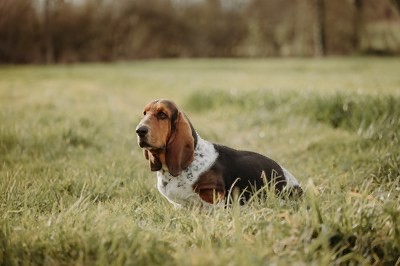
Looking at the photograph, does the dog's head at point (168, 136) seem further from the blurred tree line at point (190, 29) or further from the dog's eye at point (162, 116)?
the blurred tree line at point (190, 29)

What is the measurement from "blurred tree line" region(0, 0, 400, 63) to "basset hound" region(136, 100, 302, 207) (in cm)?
2828

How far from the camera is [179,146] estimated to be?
3.58 meters

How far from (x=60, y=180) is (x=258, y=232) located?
248 cm

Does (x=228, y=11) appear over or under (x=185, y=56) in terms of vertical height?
over

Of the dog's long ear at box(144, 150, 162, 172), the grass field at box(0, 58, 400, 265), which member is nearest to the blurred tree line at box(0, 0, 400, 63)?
the grass field at box(0, 58, 400, 265)

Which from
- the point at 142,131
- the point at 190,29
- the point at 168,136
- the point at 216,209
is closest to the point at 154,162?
the point at 168,136

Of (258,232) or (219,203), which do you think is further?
(219,203)

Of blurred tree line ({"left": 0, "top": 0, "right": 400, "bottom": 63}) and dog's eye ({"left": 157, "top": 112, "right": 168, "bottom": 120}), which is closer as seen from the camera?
dog's eye ({"left": 157, "top": 112, "right": 168, "bottom": 120})

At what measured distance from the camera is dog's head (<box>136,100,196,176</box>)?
11.4 feet

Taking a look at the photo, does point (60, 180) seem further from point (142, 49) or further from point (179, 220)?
point (142, 49)

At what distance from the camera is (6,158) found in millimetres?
5520

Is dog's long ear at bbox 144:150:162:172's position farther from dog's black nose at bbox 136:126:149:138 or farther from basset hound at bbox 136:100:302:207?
dog's black nose at bbox 136:126:149:138

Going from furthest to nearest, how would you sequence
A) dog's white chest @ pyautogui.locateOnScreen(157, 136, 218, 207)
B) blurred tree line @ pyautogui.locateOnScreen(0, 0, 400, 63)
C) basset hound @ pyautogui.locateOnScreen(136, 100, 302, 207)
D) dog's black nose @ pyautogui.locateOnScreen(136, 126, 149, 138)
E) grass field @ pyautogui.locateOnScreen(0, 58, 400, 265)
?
blurred tree line @ pyautogui.locateOnScreen(0, 0, 400, 63) → dog's white chest @ pyautogui.locateOnScreen(157, 136, 218, 207) → basset hound @ pyautogui.locateOnScreen(136, 100, 302, 207) → dog's black nose @ pyautogui.locateOnScreen(136, 126, 149, 138) → grass field @ pyautogui.locateOnScreen(0, 58, 400, 265)

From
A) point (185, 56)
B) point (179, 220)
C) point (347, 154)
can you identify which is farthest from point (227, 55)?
point (179, 220)
